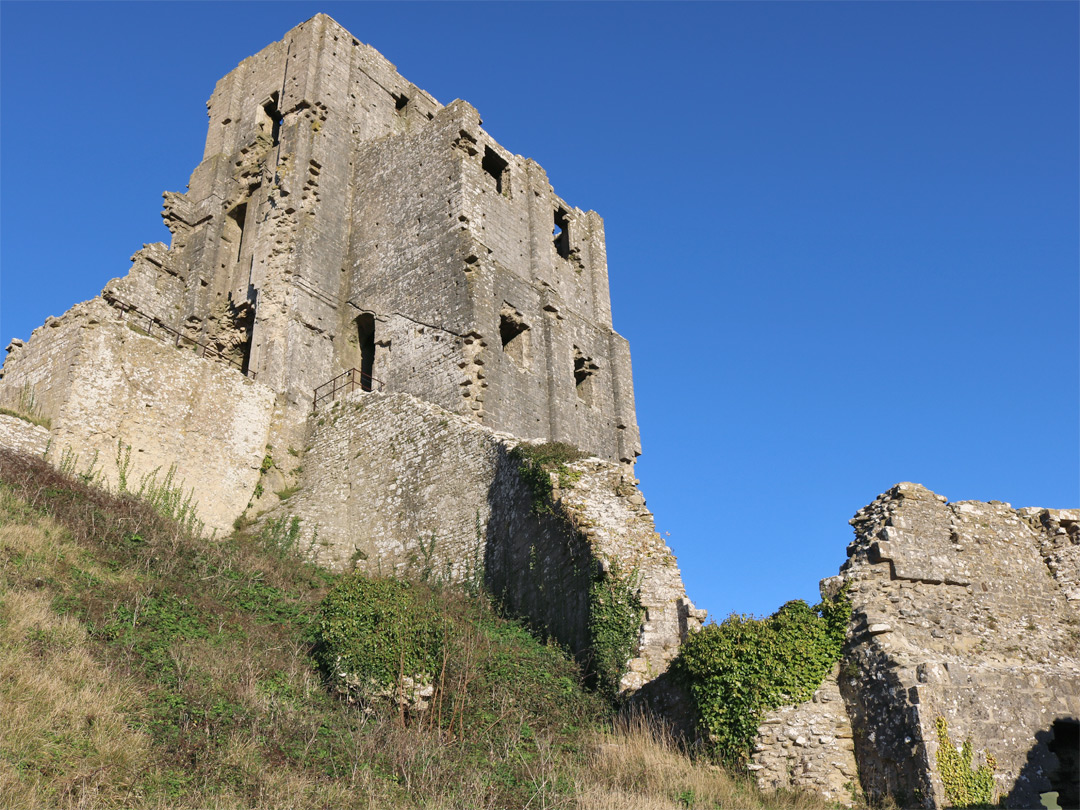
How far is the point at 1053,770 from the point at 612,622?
4.59m

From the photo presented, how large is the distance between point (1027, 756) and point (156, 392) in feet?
46.4

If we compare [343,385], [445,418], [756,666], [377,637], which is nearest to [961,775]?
[756,666]

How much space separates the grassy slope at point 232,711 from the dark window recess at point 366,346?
8.65 metres

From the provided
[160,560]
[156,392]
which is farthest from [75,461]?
[160,560]

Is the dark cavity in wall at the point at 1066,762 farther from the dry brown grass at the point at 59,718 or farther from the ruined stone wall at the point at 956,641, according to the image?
the dry brown grass at the point at 59,718

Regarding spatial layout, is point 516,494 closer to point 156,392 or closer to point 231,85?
point 156,392

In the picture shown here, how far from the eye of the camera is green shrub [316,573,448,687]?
9.44 m

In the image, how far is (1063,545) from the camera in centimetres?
1029

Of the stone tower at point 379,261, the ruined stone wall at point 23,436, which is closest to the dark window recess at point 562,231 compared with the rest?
the stone tower at point 379,261

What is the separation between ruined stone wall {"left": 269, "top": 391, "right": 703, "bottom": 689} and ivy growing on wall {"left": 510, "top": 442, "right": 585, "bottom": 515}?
5.4 inches

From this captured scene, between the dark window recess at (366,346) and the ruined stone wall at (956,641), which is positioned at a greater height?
the dark window recess at (366,346)

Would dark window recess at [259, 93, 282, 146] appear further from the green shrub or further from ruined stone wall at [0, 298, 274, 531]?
the green shrub

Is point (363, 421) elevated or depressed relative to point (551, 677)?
elevated

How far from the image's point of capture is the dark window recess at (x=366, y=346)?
20.4 meters
